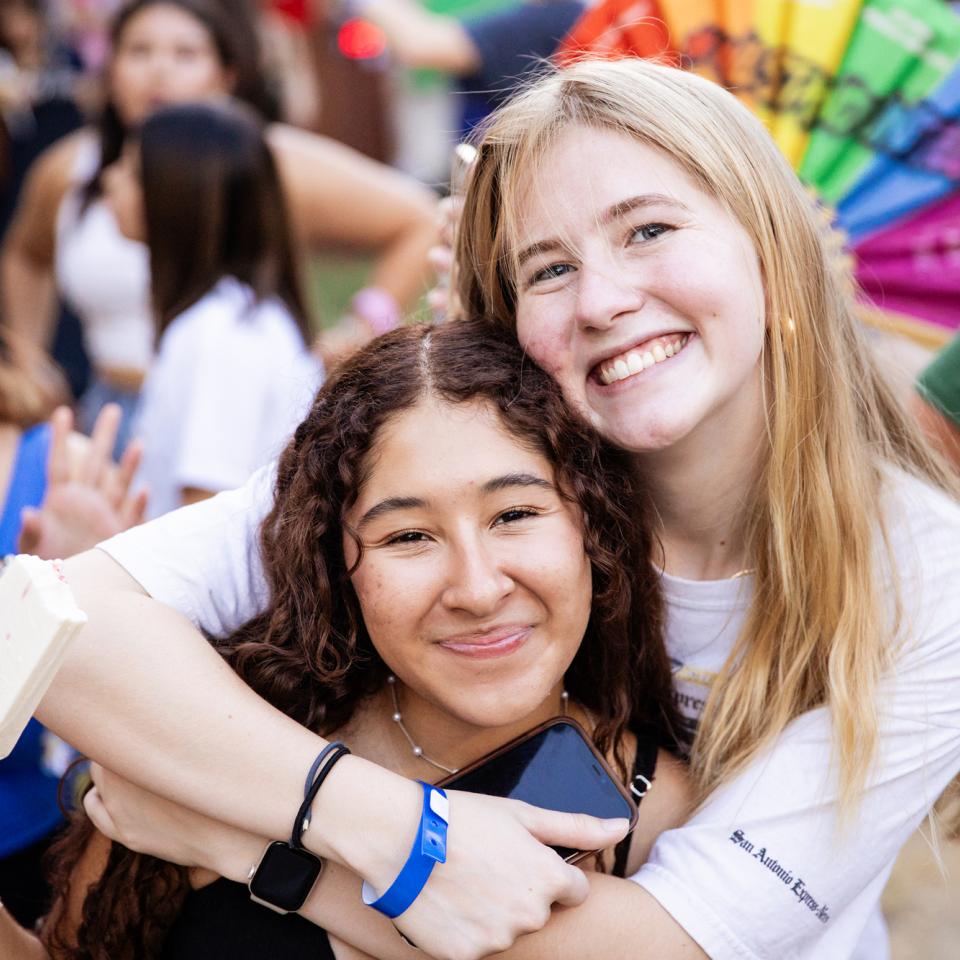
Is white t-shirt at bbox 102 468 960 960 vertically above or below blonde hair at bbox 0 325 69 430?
above

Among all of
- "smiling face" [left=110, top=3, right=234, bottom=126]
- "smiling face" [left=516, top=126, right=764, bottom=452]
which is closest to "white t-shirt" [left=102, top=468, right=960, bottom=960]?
"smiling face" [left=516, top=126, right=764, bottom=452]

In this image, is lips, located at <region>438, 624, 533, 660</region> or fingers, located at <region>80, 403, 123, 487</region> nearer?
lips, located at <region>438, 624, 533, 660</region>

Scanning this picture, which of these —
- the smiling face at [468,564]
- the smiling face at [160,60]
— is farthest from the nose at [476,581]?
the smiling face at [160,60]

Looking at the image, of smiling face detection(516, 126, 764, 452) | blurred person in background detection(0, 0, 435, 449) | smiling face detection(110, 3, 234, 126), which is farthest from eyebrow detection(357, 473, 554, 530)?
smiling face detection(110, 3, 234, 126)

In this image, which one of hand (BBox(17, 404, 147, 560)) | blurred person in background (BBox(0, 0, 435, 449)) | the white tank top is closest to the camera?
hand (BBox(17, 404, 147, 560))

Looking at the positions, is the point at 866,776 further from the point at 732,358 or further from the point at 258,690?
the point at 258,690

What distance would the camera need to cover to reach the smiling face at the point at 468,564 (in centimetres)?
185

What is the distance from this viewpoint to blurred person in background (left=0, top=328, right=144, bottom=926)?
2492mm

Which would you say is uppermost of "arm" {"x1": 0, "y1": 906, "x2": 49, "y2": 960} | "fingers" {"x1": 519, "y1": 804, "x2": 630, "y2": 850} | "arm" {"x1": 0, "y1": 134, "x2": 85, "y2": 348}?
"fingers" {"x1": 519, "y1": 804, "x2": 630, "y2": 850}

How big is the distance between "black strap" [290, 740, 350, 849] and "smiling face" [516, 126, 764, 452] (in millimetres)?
642

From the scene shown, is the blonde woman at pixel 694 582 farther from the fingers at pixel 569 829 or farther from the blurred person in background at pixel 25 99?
the blurred person in background at pixel 25 99

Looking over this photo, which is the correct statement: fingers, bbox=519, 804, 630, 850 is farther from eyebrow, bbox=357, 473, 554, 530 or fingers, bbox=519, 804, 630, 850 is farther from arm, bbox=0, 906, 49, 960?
arm, bbox=0, 906, 49, 960

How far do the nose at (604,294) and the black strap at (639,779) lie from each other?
0.69m

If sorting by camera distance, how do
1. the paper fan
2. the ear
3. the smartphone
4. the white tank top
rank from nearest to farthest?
1. the smartphone
2. the paper fan
3. the white tank top
4. the ear
